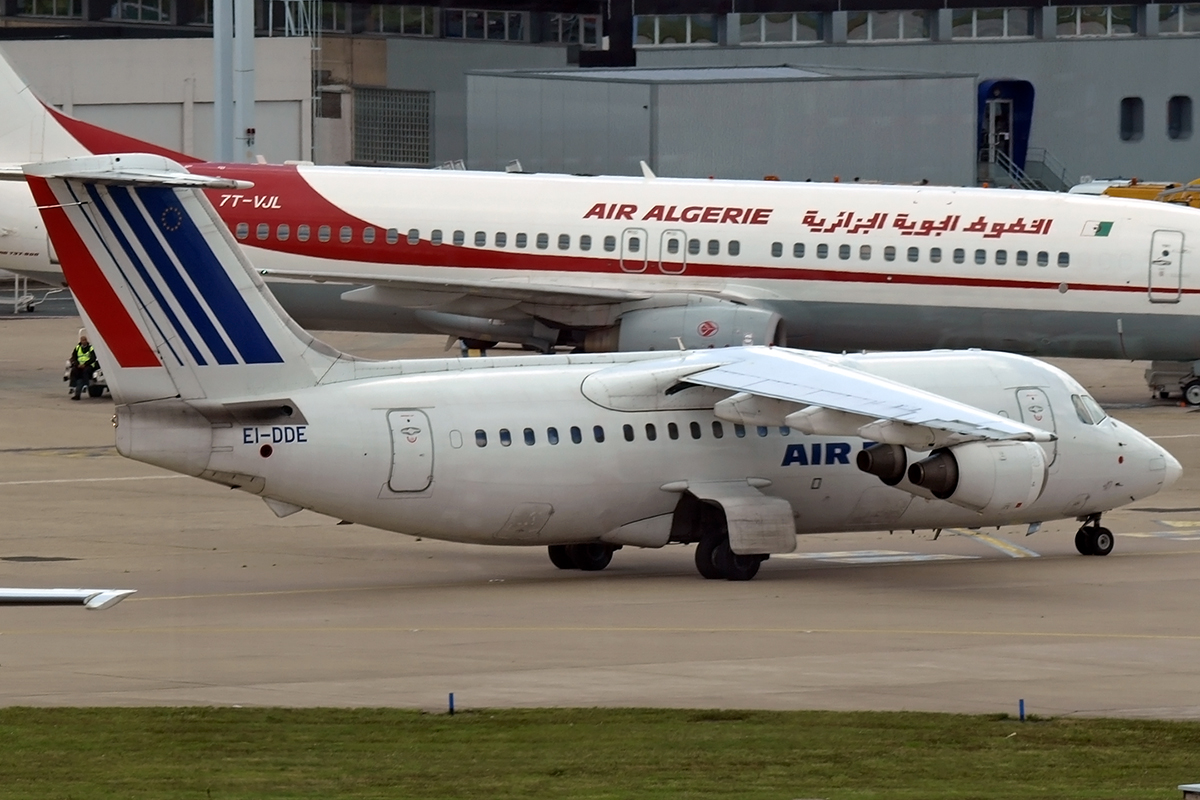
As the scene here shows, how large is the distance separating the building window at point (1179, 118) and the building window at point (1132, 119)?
1.20 m

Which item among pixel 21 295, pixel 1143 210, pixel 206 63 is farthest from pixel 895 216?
pixel 206 63

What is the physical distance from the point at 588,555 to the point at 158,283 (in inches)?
296

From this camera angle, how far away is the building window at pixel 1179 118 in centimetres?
10106

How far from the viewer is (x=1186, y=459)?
1694 inches

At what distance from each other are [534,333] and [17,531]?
1590cm

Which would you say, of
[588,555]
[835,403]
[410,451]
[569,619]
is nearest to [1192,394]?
[588,555]

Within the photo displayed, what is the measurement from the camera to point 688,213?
47.7 m

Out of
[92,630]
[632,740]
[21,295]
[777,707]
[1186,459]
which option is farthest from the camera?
[21,295]

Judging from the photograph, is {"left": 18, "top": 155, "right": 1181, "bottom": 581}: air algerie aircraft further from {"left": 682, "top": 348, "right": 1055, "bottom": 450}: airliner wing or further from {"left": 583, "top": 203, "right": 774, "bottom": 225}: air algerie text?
{"left": 583, "top": 203, "right": 774, "bottom": 225}: air algerie text

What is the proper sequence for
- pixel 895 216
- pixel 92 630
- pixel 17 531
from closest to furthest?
pixel 92 630
pixel 17 531
pixel 895 216

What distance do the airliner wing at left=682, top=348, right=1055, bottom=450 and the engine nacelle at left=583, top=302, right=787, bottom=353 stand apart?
15.1 meters

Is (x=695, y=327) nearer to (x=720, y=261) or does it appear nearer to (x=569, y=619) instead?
(x=720, y=261)

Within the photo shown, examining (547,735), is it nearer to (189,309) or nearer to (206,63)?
(189,309)

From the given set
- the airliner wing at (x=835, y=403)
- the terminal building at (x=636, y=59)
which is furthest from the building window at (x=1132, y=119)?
the airliner wing at (x=835, y=403)
